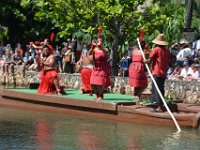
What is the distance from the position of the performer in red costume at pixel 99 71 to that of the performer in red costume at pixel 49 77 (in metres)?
1.10

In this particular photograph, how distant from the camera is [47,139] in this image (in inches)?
402

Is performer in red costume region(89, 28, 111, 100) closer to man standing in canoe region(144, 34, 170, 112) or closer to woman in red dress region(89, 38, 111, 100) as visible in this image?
woman in red dress region(89, 38, 111, 100)

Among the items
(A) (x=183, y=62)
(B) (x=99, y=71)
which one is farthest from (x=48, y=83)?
(A) (x=183, y=62)

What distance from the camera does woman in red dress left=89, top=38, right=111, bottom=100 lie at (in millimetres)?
13078

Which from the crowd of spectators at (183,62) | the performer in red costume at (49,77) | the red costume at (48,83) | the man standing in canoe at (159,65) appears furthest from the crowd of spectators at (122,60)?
the man standing in canoe at (159,65)

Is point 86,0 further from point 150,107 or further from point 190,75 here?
point 150,107

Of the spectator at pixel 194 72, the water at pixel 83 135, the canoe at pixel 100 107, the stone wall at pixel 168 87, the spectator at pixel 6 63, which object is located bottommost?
the water at pixel 83 135

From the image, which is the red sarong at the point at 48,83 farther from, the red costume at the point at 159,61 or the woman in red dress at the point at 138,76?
the red costume at the point at 159,61

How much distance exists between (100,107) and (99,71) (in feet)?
3.31

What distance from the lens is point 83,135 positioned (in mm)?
10727

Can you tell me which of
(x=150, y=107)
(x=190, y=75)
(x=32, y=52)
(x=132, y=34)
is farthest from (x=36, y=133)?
(x=32, y=52)

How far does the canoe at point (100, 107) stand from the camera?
38.4 ft

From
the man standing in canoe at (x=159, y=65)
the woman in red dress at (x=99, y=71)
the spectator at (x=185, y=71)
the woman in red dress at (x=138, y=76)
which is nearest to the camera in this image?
the man standing in canoe at (x=159, y=65)

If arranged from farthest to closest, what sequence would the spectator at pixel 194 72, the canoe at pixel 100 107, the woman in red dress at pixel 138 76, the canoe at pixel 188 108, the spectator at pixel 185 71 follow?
the spectator at pixel 185 71
the spectator at pixel 194 72
the woman in red dress at pixel 138 76
the canoe at pixel 188 108
the canoe at pixel 100 107
